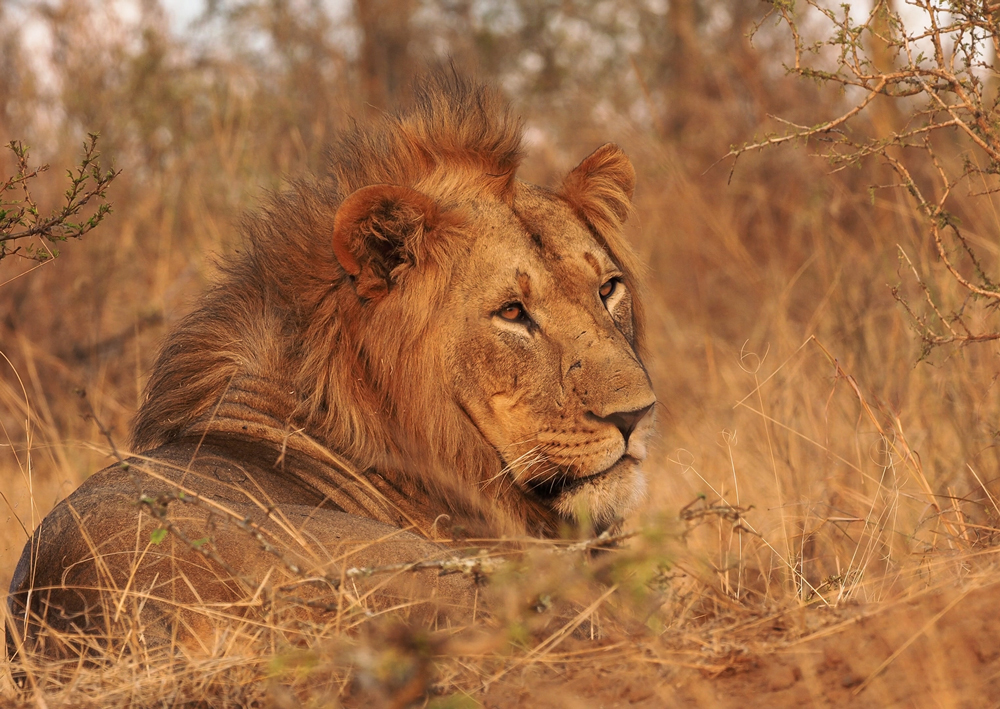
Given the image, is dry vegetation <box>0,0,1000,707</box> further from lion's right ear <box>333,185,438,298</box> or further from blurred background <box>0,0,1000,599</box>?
lion's right ear <box>333,185,438,298</box>

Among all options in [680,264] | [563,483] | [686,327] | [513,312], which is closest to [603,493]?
[563,483]

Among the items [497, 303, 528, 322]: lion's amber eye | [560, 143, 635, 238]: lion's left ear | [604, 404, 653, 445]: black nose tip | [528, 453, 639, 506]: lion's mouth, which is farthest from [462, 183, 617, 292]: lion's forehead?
[528, 453, 639, 506]: lion's mouth

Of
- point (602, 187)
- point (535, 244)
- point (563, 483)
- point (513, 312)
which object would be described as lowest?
point (563, 483)

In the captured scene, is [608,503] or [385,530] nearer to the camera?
[385,530]

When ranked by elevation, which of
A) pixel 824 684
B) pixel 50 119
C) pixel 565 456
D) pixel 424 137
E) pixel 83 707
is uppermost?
pixel 50 119

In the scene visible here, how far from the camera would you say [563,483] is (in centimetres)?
374

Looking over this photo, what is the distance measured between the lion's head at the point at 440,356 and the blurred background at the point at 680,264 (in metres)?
0.57

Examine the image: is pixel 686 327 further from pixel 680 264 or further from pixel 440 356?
pixel 440 356

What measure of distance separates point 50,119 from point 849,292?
6.99m

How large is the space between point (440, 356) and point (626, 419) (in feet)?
2.23

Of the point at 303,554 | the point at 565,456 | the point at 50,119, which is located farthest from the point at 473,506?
the point at 50,119

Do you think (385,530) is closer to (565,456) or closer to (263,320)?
(565,456)

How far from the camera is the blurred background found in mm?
5000

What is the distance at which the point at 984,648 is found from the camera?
7.39ft
